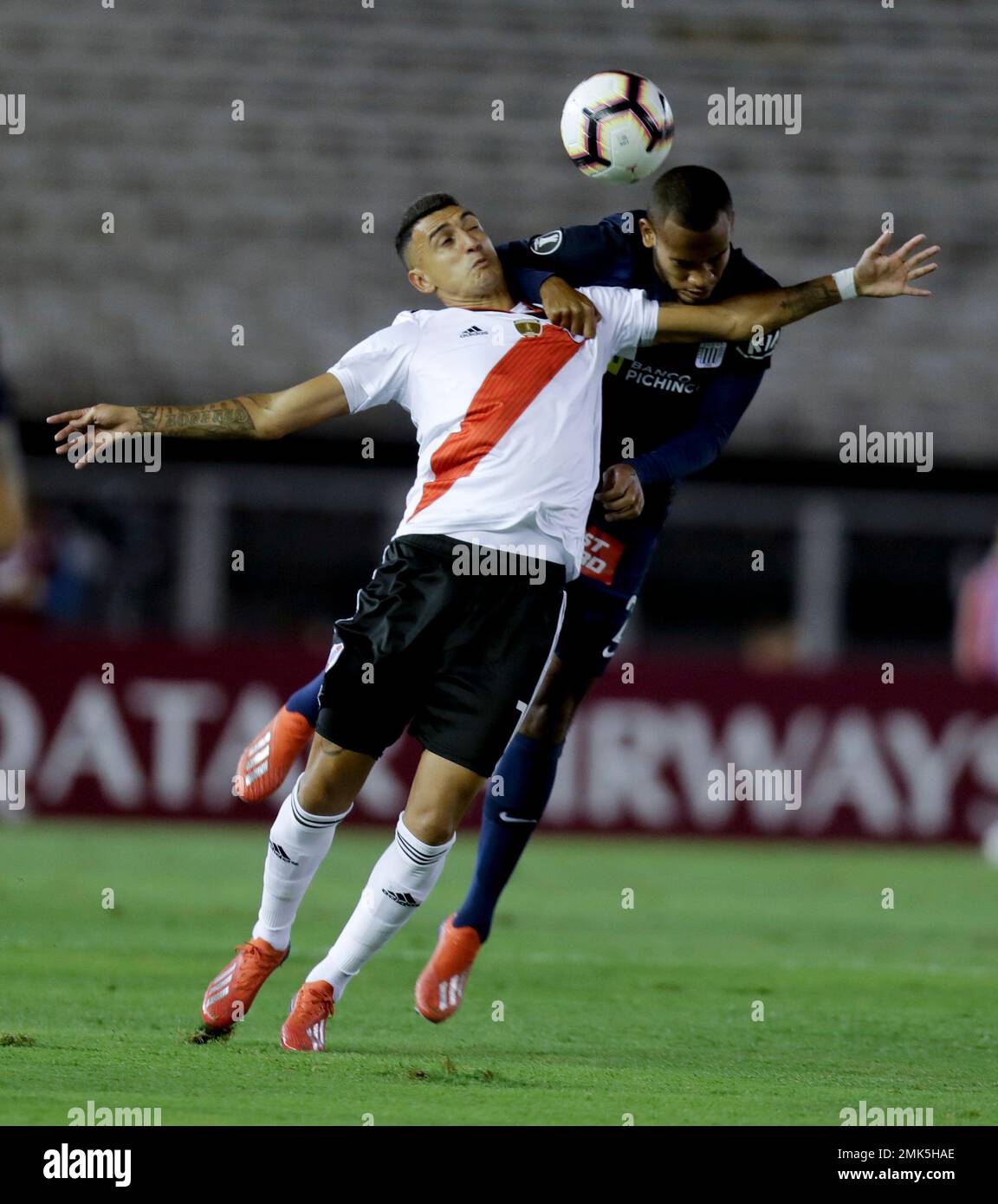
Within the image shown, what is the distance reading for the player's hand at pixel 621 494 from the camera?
6.51 m

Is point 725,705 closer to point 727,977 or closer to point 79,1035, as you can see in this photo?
point 727,977

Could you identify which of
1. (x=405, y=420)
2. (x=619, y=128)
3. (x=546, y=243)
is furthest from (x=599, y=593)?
(x=405, y=420)

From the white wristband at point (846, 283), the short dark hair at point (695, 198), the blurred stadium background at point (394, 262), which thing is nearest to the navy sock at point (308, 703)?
the short dark hair at point (695, 198)

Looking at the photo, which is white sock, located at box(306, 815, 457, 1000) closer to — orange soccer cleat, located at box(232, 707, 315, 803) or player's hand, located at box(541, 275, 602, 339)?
orange soccer cleat, located at box(232, 707, 315, 803)

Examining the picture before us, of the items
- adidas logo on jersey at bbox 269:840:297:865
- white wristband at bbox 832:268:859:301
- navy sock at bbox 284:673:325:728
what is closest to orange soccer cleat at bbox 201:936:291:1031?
adidas logo on jersey at bbox 269:840:297:865

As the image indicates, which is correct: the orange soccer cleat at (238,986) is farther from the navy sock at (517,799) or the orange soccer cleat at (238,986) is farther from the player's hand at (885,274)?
the player's hand at (885,274)

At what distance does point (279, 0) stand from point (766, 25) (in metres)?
4.68

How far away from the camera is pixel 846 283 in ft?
21.6

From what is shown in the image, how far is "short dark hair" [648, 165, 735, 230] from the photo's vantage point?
650 cm

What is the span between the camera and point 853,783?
15.0 m

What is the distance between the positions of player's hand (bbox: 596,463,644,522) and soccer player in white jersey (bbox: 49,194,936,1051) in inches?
8.1

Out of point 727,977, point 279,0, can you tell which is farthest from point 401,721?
point 279,0

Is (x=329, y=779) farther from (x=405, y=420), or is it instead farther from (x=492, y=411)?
(x=405, y=420)
